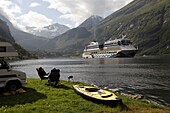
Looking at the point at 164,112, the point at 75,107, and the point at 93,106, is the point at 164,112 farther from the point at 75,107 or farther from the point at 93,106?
the point at 75,107

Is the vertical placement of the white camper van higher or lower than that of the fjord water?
higher

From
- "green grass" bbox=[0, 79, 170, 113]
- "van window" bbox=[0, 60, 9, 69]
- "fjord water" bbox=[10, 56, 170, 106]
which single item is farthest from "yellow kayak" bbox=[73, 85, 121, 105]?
"fjord water" bbox=[10, 56, 170, 106]

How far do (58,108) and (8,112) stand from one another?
11.5 feet

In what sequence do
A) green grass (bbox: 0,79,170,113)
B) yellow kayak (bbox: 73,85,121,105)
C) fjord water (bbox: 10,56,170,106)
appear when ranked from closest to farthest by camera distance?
green grass (bbox: 0,79,170,113)
yellow kayak (bbox: 73,85,121,105)
fjord water (bbox: 10,56,170,106)

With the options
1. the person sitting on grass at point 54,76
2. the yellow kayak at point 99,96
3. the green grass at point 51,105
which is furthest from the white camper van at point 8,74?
the yellow kayak at point 99,96

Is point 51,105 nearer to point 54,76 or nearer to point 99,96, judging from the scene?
point 99,96

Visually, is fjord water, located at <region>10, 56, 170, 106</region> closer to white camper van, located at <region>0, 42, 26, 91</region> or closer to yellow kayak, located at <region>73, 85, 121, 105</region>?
yellow kayak, located at <region>73, 85, 121, 105</region>

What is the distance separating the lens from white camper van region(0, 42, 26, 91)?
20391mm

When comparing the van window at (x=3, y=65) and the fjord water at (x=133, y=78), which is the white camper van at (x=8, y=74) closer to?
the van window at (x=3, y=65)

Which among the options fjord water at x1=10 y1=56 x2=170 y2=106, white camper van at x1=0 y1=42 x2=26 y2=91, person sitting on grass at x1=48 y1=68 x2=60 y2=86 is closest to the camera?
white camper van at x1=0 y1=42 x2=26 y2=91

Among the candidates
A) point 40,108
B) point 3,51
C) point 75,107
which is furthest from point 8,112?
point 3,51

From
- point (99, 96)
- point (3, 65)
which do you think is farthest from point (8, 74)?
point (99, 96)

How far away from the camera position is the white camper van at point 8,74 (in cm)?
2039

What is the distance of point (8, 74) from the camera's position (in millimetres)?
21203
